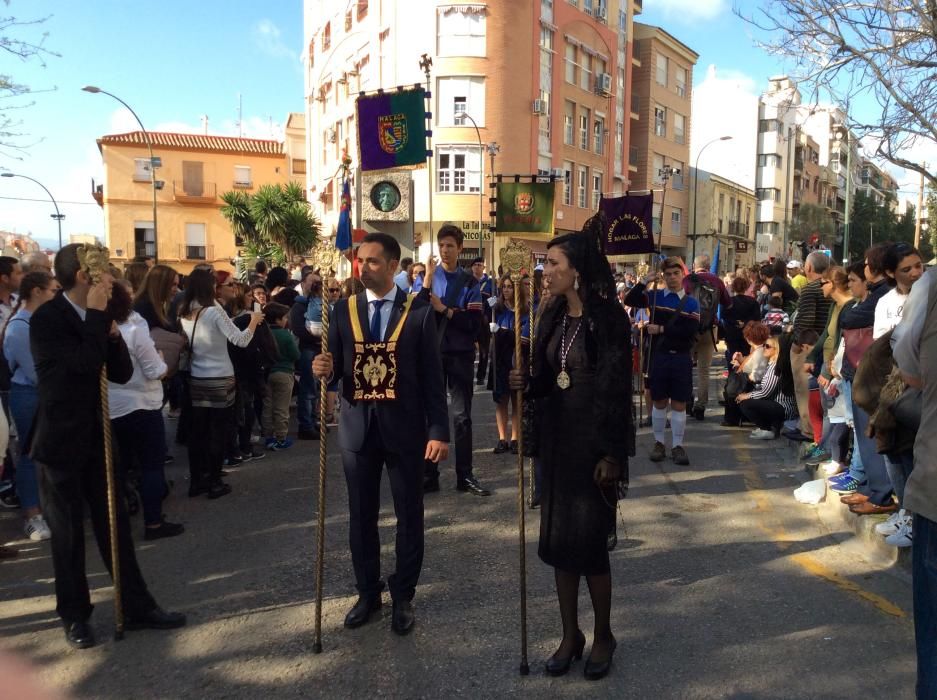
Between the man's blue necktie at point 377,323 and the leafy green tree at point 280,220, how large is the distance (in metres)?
31.3

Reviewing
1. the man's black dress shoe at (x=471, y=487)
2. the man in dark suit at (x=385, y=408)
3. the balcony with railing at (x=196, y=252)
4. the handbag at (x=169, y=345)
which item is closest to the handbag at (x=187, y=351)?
the handbag at (x=169, y=345)

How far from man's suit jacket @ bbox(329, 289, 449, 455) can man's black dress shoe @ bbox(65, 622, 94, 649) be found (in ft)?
5.35

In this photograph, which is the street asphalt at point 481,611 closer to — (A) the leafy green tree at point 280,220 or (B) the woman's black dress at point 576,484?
(B) the woman's black dress at point 576,484

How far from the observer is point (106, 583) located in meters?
4.81

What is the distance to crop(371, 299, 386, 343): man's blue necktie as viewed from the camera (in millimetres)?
4121

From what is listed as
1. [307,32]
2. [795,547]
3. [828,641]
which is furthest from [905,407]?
[307,32]

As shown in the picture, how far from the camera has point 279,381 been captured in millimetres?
8570

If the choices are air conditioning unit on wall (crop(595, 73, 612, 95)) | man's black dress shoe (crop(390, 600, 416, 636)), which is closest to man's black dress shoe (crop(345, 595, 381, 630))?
man's black dress shoe (crop(390, 600, 416, 636))

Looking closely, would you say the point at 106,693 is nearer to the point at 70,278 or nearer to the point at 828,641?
the point at 70,278

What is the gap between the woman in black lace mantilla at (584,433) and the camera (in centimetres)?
351

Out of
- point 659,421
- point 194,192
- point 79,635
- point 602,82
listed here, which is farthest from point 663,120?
point 79,635

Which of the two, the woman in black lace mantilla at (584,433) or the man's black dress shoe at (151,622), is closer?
the woman in black lace mantilla at (584,433)

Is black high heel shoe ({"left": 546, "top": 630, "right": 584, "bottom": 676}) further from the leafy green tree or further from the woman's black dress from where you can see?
the leafy green tree

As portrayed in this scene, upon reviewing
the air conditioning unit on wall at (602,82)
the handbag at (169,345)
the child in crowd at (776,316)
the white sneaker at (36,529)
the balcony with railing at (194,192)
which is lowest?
the white sneaker at (36,529)
